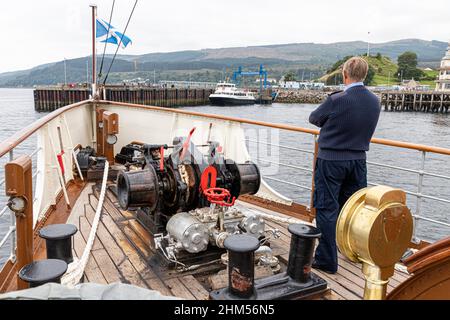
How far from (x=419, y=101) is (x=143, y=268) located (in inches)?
2960

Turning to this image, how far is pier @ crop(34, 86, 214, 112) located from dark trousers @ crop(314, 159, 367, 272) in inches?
1830

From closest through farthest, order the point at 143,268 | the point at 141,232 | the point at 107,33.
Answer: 1. the point at 143,268
2. the point at 141,232
3. the point at 107,33

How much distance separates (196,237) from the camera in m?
3.30

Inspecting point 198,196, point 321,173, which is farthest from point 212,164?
point 321,173

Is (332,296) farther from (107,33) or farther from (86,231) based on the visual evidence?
(107,33)

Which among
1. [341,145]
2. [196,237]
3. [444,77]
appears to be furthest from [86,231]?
[444,77]

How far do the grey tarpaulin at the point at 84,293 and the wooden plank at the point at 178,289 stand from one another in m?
1.51

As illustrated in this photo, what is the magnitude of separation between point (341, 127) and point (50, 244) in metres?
2.30

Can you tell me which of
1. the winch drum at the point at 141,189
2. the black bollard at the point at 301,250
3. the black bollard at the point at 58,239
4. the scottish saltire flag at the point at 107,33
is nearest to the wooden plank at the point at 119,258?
the winch drum at the point at 141,189

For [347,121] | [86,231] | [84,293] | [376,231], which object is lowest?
[86,231]

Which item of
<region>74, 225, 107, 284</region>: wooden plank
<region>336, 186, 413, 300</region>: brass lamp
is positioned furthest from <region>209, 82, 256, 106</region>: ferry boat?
<region>336, 186, 413, 300</region>: brass lamp

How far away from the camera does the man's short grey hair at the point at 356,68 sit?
3.06 m

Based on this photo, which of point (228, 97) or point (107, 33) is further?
point (228, 97)
